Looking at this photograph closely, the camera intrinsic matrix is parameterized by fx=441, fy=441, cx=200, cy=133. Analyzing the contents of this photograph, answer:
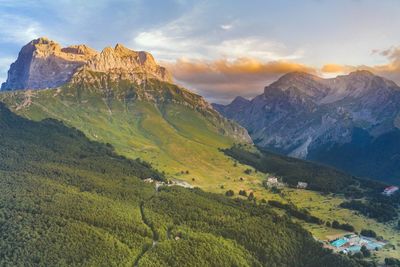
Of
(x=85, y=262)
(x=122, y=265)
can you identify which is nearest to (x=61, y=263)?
(x=85, y=262)

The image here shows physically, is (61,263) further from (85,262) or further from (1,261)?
(1,261)

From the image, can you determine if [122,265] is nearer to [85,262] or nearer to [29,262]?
[85,262]

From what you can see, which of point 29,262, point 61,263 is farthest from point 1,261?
point 61,263

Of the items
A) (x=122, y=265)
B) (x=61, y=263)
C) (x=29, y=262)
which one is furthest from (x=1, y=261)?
(x=122, y=265)

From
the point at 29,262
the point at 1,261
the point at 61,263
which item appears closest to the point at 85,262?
the point at 61,263

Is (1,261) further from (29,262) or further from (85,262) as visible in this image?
(85,262)
